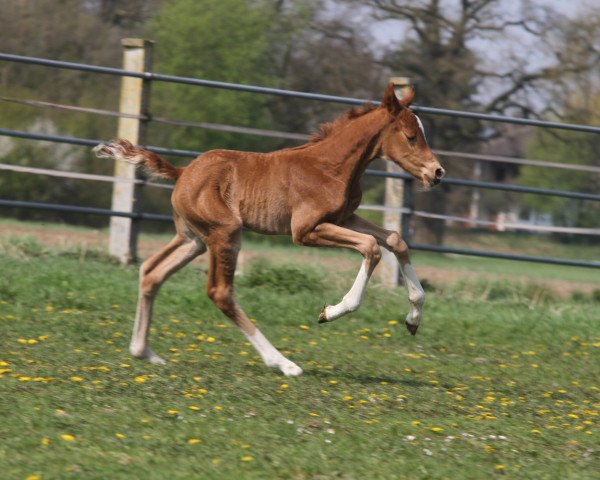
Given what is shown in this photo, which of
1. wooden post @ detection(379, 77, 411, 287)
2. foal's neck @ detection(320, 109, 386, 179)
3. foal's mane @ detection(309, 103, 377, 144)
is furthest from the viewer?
wooden post @ detection(379, 77, 411, 287)

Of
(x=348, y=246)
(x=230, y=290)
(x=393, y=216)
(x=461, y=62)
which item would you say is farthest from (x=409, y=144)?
(x=461, y=62)

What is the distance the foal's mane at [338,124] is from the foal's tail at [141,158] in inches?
35.1

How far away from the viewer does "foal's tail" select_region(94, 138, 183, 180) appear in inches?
258

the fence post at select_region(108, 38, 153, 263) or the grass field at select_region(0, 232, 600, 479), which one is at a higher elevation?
the fence post at select_region(108, 38, 153, 263)

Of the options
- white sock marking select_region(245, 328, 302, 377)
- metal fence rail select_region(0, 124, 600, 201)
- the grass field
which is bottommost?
the grass field

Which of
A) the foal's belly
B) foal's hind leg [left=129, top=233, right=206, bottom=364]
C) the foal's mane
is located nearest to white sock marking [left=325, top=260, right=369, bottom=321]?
the foal's belly

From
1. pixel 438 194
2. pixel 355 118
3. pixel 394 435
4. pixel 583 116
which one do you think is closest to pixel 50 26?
pixel 438 194

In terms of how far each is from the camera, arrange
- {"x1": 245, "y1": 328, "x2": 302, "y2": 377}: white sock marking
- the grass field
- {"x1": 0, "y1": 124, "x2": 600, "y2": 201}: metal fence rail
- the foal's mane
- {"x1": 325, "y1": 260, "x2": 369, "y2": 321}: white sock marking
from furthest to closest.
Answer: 1. {"x1": 0, "y1": 124, "x2": 600, "y2": 201}: metal fence rail
2. the foal's mane
3. {"x1": 245, "y1": 328, "x2": 302, "y2": 377}: white sock marking
4. {"x1": 325, "y1": 260, "x2": 369, "y2": 321}: white sock marking
5. the grass field

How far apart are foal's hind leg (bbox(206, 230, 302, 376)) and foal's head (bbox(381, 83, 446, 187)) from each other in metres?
1.11

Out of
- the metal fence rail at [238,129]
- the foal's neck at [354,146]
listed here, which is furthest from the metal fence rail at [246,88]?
A: the foal's neck at [354,146]

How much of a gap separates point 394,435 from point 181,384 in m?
1.31

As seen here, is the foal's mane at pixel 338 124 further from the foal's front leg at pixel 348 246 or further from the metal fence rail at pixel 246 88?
the metal fence rail at pixel 246 88

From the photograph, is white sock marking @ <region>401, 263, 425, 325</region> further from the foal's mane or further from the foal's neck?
the foal's mane

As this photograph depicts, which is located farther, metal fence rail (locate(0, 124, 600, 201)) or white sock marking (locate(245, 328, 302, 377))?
metal fence rail (locate(0, 124, 600, 201))
